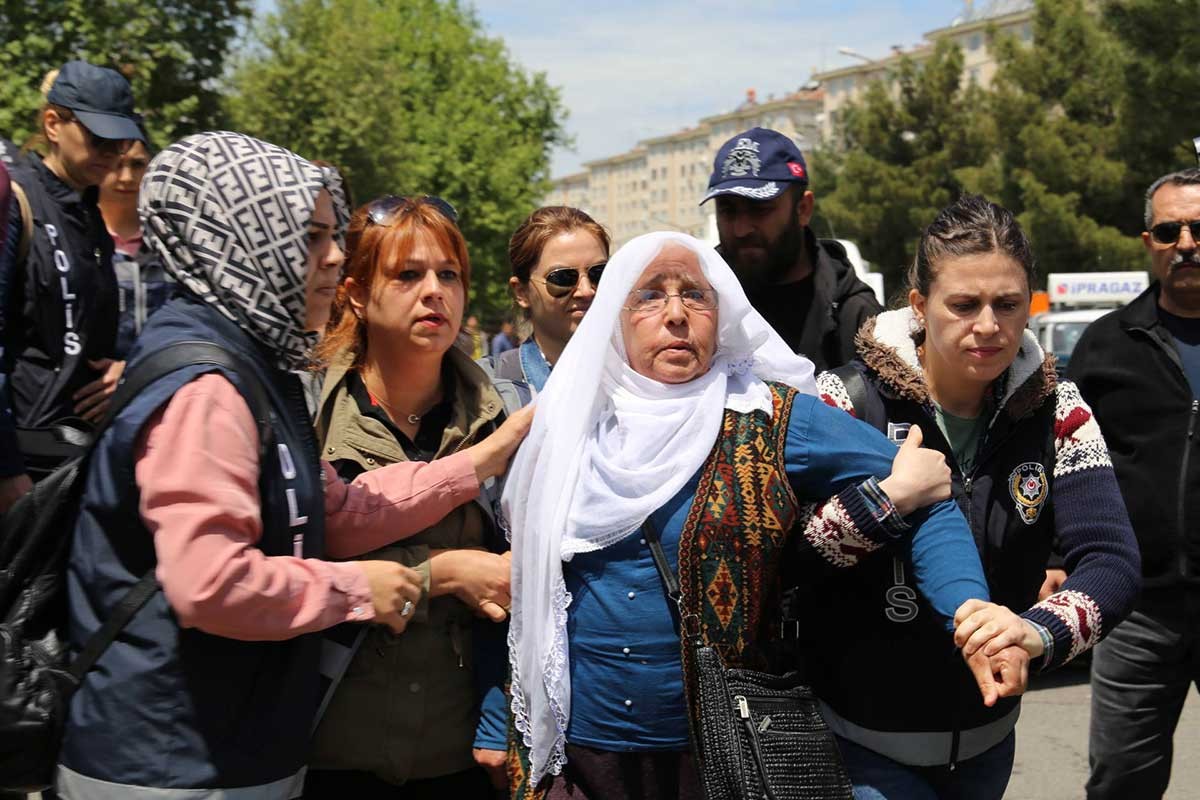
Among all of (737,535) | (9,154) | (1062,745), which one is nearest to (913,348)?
Result: (737,535)

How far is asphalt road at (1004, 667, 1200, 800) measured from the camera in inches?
254

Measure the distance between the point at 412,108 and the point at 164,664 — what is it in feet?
141

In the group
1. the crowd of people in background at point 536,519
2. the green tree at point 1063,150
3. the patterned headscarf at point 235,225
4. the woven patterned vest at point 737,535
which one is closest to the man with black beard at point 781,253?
the crowd of people in background at point 536,519

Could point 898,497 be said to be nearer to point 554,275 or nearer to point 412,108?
point 554,275

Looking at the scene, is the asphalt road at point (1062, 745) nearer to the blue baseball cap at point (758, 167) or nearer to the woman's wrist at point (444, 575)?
the blue baseball cap at point (758, 167)

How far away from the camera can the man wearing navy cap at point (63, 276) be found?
426 cm

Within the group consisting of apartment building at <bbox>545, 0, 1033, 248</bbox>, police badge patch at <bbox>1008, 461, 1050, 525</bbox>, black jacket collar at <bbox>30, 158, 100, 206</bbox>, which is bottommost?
police badge patch at <bbox>1008, 461, 1050, 525</bbox>

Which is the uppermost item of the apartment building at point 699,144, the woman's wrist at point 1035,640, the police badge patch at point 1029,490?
the apartment building at point 699,144

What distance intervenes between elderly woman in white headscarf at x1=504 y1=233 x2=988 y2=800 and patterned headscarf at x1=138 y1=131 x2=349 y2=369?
2.41 feet

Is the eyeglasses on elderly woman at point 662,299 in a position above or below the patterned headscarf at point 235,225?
below

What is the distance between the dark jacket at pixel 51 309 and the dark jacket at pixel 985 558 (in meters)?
2.56

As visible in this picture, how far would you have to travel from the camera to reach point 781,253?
4.96m

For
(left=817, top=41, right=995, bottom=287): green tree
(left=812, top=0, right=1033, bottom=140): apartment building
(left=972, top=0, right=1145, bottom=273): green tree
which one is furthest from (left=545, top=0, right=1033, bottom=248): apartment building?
(left=972, top=0, right=1145, bottom=273): green tree

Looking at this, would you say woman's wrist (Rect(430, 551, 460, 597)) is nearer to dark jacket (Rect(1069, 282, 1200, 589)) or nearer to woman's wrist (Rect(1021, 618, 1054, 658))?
woman's wrist (Rect(1021, 618, 1054, 658))
